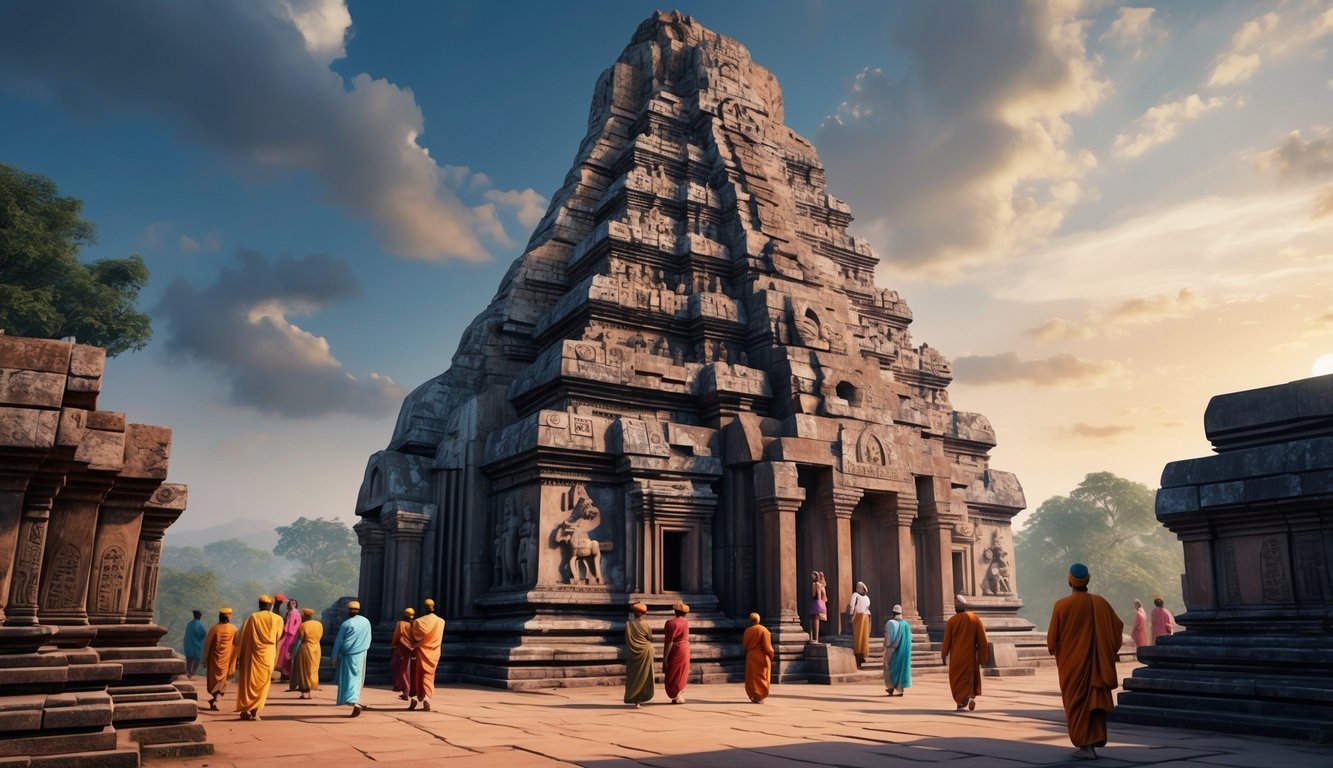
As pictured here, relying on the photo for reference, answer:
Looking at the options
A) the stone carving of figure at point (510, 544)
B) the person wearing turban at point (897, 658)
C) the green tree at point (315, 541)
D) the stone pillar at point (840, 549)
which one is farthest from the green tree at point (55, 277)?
the green tree at point (315, 541)

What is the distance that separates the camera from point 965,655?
37.4 ft

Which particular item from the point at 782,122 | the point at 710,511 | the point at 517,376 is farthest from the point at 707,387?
the point at 782,122

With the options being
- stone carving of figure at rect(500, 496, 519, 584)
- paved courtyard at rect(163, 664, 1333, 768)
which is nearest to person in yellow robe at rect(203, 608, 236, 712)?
paved courtyard at rect(163, 664, 1333, 768)

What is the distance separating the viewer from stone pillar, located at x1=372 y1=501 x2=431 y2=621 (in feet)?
58.3

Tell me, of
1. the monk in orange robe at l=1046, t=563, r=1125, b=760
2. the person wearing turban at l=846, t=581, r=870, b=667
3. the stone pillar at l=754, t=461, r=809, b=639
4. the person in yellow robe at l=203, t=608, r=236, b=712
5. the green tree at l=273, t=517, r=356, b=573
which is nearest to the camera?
the monk in orange robe at l=1046, t=563, r=1125, b=760

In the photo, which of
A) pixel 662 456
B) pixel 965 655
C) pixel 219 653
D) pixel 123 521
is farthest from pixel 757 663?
pixel 123 521

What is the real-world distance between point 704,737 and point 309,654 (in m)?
6.97

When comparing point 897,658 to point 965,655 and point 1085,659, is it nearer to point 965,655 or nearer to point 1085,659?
point 965,655

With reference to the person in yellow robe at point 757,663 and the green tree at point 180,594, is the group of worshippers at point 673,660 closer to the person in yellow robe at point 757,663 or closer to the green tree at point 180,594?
the person in yellow robe at point 757,663

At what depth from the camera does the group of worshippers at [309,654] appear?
1036 cm

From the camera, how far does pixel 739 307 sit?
19.6 meters

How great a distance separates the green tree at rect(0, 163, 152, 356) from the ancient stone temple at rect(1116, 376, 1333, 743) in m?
33.7

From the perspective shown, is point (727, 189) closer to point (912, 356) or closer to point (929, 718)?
point (912, 356)

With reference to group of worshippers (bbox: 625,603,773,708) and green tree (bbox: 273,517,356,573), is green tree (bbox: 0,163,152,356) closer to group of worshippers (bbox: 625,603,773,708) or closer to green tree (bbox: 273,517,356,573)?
group of worshippers (bbox: 625,603,773,708)
